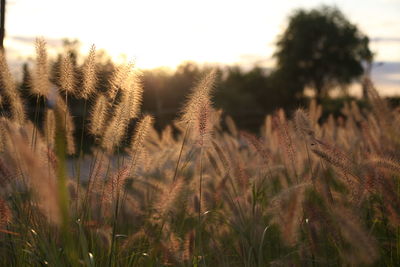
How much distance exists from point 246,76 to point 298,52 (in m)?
5.35

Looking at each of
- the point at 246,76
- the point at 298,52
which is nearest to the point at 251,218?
the point at 246,76

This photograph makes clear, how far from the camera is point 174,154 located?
14.3 ft

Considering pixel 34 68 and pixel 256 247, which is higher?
pixel 34 68

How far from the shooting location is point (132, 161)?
280 cm

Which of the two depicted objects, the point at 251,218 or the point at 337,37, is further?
the point at 337,37

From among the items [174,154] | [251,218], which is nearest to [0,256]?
[251,218]

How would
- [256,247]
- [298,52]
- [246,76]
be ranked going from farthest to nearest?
[298,52] < [246,76] < [256,247]

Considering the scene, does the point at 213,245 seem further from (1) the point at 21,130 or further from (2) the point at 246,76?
(2) the point at 246,76

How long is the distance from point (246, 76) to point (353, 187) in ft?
118

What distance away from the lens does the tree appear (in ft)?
137

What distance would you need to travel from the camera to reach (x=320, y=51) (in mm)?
42625

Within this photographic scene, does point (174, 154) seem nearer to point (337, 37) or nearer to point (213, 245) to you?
point (213, 245)

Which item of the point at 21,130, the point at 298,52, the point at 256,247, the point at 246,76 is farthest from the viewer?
the point at 298,52

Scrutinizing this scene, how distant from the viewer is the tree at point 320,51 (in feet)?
137
